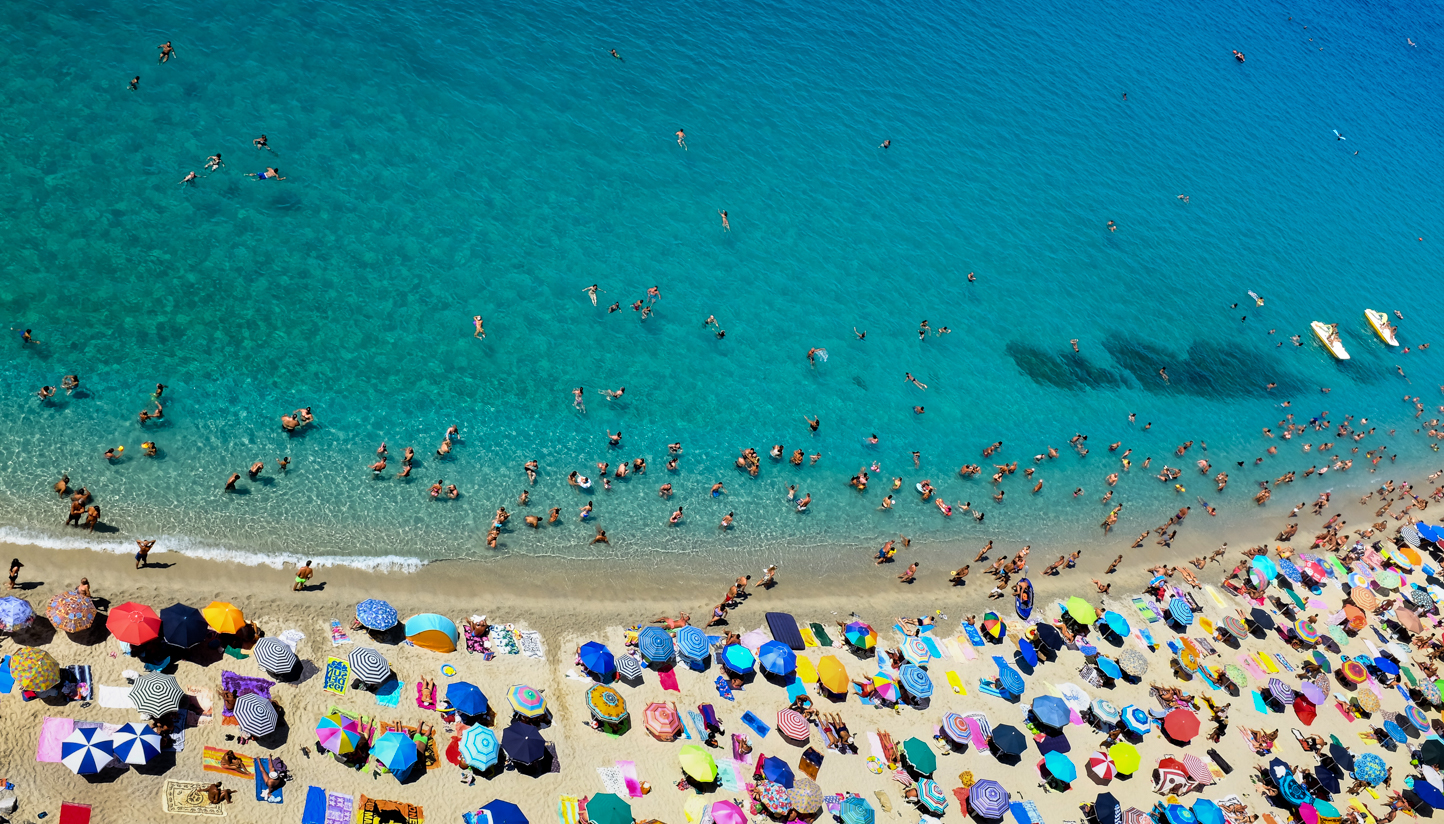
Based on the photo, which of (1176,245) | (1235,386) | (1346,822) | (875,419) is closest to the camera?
(1346,822)

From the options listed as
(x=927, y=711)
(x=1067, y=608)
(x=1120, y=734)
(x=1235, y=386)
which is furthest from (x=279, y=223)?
(x=1235, y=386)

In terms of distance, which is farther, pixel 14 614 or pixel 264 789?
pixel 14 614

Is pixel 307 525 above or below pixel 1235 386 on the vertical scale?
below

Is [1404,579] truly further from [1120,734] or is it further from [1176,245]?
[1176,245]

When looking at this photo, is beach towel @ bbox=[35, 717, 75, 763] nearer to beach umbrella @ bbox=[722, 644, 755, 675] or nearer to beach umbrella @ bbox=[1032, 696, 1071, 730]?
beach umbrella @ bbox=[722, 644, 755, 675]

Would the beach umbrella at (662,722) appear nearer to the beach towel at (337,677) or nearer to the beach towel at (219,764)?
the beach towel at (337,677)

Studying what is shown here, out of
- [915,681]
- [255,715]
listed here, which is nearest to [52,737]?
[255,715]

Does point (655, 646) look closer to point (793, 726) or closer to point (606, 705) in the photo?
point (606, 705)
